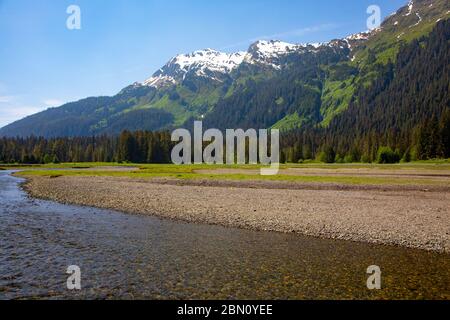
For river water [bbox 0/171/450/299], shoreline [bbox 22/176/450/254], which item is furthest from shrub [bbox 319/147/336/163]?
river water [bbox 0/171/450/299]

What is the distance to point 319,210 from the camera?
36.4 m

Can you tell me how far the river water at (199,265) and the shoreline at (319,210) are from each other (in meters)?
2.27

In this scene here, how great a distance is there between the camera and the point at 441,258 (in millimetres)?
21469

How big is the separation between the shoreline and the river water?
89.3 inches

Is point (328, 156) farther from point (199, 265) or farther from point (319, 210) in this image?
point (199, 265)

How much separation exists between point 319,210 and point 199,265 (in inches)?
783

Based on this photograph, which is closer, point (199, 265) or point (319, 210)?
point (199, 265)

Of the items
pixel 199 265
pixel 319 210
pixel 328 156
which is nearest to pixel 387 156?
Answer: pixel 328 156

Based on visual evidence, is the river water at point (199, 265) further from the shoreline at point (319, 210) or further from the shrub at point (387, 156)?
the shrub at point (387, 156)

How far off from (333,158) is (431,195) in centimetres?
14485

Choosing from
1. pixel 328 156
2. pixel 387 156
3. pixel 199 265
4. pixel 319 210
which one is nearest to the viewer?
pixel 199 265

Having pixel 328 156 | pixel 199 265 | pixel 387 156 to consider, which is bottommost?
pixel 199 265

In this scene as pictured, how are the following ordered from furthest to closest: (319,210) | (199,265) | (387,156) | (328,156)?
(328,156)
(387,156)
(319,210)
(199,265)

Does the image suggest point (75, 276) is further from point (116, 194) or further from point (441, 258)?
point (116, 194)
